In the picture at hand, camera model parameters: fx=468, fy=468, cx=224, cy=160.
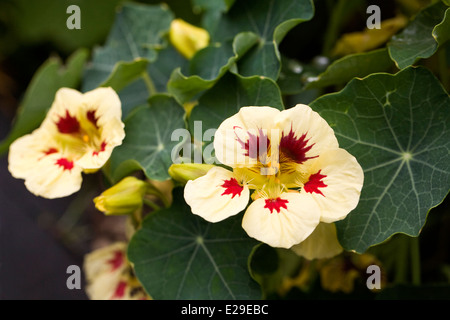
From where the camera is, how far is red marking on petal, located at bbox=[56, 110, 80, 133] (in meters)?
Answer: 0.78

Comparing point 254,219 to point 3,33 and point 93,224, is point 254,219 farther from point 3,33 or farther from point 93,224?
point 3,33

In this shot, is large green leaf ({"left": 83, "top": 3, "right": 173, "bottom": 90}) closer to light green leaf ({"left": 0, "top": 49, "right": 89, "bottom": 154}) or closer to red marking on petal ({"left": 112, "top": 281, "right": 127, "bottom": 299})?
light green leaf ({"left": 0, "top": 49, "right": 89, "bottom": 154})

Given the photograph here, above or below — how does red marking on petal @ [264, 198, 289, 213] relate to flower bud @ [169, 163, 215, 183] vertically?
below

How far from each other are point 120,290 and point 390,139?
0.52m

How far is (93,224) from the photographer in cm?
155

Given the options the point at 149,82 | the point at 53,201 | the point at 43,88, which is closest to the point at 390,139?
the point at 149,82

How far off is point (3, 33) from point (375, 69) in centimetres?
157

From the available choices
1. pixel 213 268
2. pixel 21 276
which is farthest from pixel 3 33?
pixel 213 268

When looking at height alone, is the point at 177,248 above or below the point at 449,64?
below

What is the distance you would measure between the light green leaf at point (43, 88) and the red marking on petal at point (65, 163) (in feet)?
1.01

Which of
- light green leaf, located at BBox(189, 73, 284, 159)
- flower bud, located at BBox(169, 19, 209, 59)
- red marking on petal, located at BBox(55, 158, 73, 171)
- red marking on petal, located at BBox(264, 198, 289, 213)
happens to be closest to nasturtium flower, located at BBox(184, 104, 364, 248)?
red marking on petal, located at BBox(264, 198, 289, 213)

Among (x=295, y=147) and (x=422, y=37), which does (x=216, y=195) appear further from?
(x=422, y=37)

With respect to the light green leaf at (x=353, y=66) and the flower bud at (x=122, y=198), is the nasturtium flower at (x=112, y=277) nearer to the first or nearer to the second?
the flower bud at (x=122, y=198)

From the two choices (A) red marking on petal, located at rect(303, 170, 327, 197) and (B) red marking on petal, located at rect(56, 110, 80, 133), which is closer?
(A) red marking on petal, located at rect(303, 170, 327, 197)
